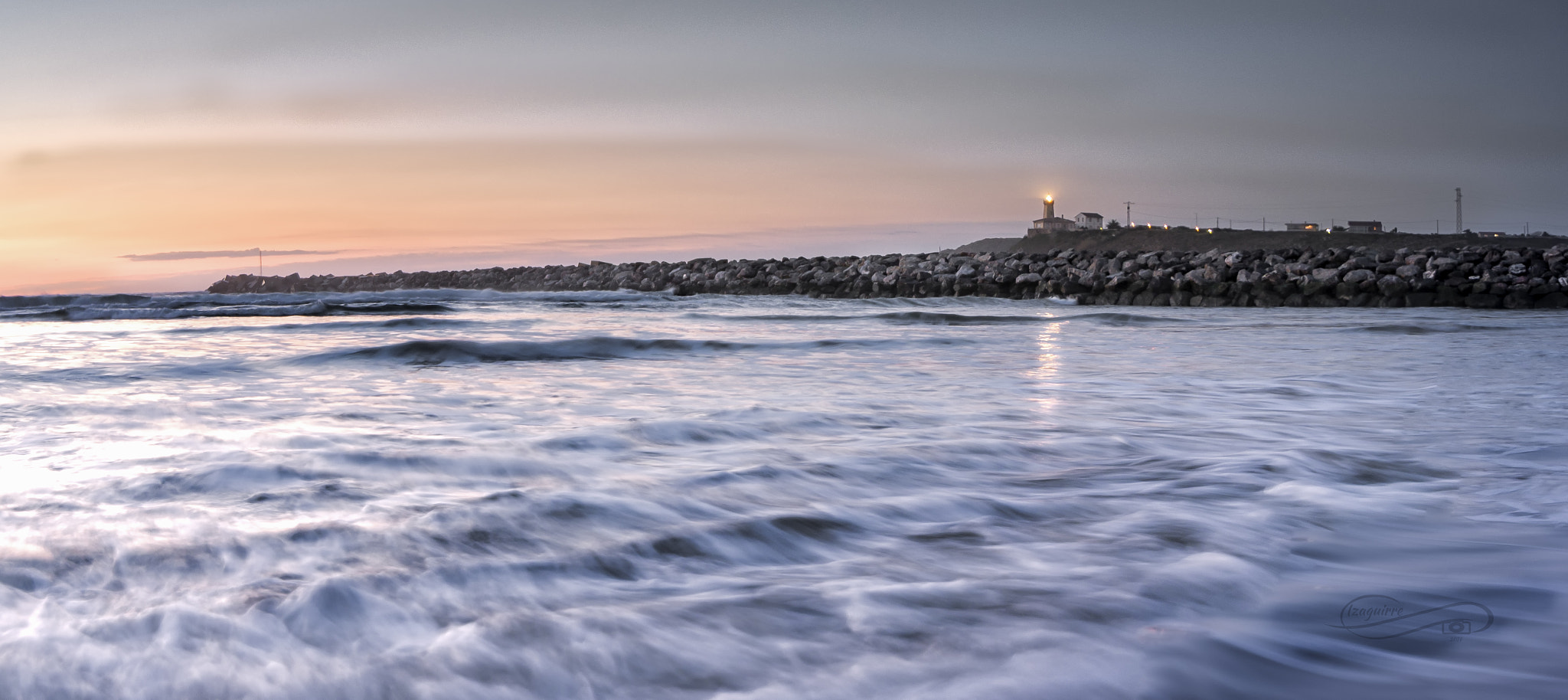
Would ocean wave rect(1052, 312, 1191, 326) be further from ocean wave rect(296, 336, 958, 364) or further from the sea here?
the sea

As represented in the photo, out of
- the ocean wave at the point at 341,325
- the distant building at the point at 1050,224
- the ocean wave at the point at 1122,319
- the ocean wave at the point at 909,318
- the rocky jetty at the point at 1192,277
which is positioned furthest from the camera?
the distant building at the point at 1050,224

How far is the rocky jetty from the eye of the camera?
16.3 metres

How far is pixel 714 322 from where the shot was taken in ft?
39.3

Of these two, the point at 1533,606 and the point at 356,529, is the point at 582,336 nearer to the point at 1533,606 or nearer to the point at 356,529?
the point at 356,529

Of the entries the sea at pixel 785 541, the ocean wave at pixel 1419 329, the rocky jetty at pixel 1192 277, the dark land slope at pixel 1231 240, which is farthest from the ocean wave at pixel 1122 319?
the dark land slope at pixel 1231 240

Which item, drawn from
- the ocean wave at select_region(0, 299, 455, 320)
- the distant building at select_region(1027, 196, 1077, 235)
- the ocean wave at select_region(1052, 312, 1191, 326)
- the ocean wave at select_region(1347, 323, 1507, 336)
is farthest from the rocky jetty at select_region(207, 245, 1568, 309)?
the distant building at select_region(1027, 196, 1077, 235)

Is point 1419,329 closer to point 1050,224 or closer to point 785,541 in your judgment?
point 785,541

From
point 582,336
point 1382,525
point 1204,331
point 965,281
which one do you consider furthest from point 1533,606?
point 965,281

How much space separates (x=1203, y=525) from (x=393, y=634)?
1570 millimetres

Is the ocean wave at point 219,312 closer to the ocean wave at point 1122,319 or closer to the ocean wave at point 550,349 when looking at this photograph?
the ocean wave at point 550,349

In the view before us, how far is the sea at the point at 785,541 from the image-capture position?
125 cm

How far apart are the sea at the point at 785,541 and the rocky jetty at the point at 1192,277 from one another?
14.1 metres

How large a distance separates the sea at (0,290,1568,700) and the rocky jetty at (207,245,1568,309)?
14.1 meters

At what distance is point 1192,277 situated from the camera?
60.8 feet
